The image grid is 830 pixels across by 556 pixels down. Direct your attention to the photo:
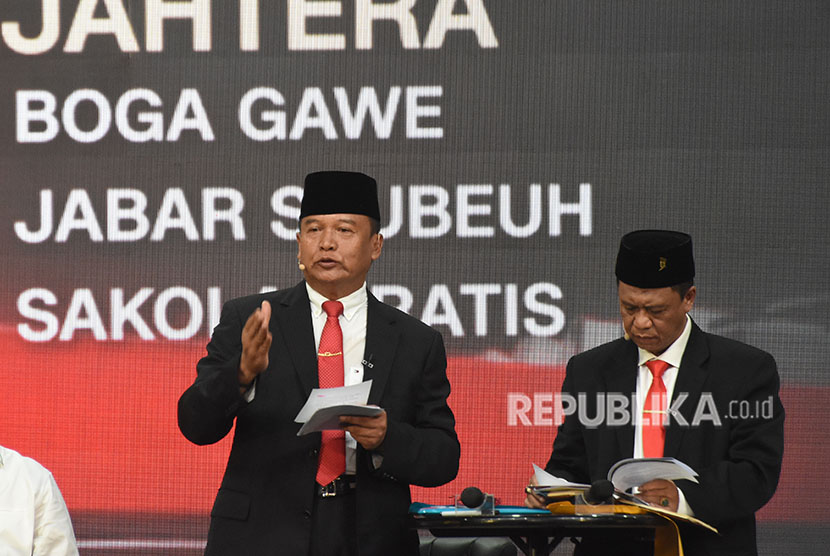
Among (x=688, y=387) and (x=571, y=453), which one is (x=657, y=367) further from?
(x=571, y=453)

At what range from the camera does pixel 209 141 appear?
455cm

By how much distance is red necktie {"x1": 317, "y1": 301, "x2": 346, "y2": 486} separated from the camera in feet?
9.11

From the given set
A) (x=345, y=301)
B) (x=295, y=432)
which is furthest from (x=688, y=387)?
(x=295, y=432)

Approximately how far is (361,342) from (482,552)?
4.51ft

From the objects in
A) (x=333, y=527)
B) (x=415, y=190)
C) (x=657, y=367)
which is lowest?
(x=333, y=527)

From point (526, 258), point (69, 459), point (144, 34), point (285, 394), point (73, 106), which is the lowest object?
point (69, 459)

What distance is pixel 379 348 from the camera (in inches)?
114

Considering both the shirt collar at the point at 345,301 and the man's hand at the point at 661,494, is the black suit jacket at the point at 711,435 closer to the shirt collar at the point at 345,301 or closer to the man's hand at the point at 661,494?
the man's hand at the point at 661,494

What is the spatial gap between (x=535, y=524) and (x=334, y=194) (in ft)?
3.40

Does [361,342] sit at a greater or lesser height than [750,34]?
lesser

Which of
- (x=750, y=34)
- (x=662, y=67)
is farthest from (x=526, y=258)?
(x=750, y=34)

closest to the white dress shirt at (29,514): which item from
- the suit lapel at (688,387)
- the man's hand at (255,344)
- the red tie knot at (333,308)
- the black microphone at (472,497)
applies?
the man's hand at (255,344)

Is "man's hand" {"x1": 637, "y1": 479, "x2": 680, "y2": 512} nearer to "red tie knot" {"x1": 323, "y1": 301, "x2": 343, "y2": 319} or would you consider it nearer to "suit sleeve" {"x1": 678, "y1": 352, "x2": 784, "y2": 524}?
"suit sleeve" {"x1": 678, "y1": 352, "x2": 784, "y2": 524}

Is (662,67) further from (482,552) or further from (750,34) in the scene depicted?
(482,552)
